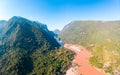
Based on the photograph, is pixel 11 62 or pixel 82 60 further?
Answer: pixel 82 60

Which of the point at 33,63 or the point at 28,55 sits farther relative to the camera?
the point at 28,55

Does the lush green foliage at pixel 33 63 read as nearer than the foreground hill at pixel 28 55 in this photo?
Yes

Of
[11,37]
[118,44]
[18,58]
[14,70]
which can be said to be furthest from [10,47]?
[118,44]

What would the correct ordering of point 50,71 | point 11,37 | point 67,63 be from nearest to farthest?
point 50,71, point 67,63, point 11,37

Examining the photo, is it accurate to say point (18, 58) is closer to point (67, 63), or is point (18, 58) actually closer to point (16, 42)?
point (16, 42)

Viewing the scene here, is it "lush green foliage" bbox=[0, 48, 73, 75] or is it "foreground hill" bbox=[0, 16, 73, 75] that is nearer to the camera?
"lush green foliage" bbox=[0, 48, 73, 75]

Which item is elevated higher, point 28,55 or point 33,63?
point 28,55

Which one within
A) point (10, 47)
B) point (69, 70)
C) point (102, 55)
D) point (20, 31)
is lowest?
point (69, 70)

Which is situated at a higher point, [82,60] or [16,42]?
[16,42]
